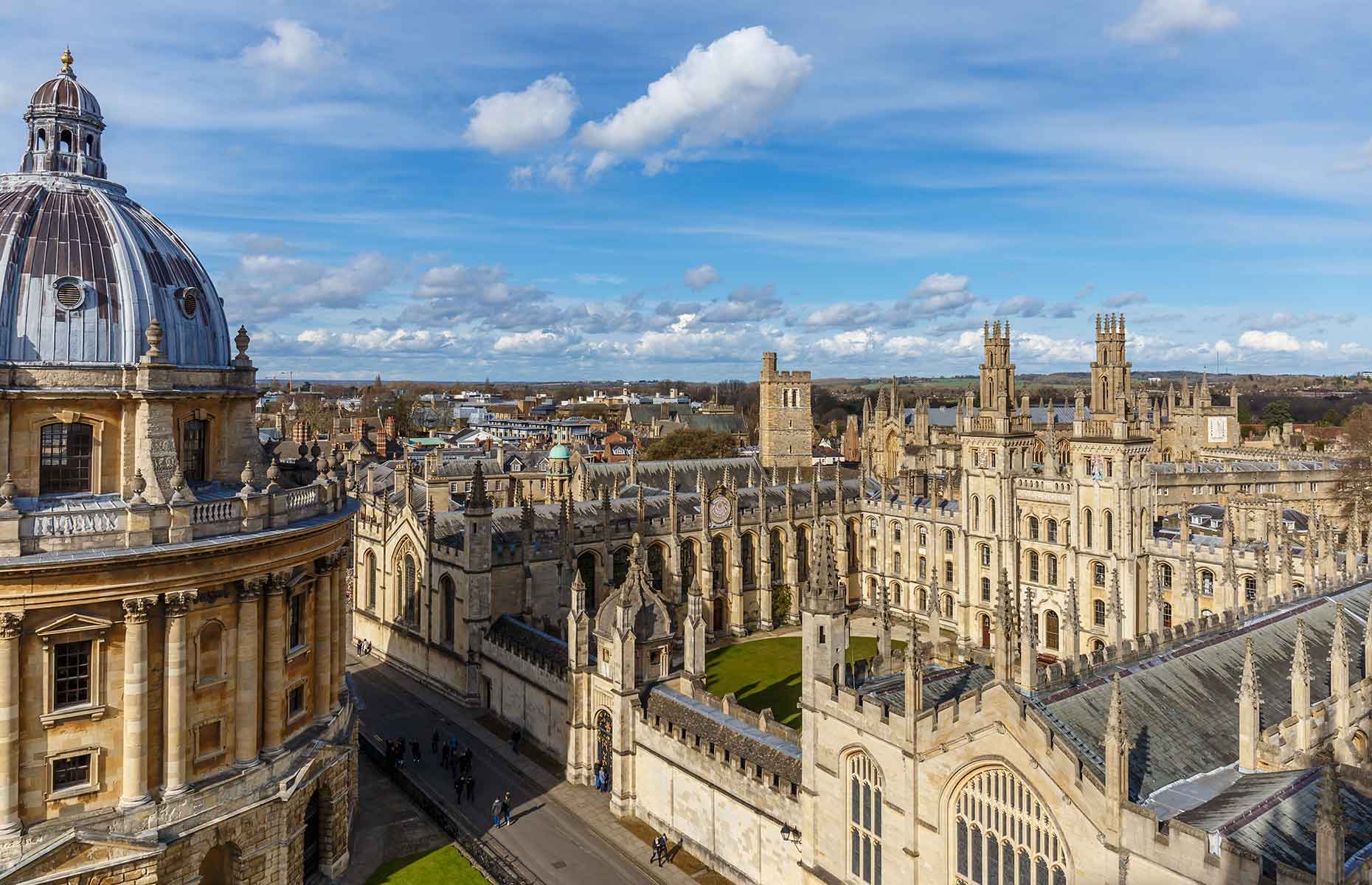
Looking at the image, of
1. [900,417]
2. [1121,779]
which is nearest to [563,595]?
[1121,779]

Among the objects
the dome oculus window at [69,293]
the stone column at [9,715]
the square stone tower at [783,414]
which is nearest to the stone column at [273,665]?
the stone column at [9,715]

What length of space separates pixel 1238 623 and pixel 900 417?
205 feet

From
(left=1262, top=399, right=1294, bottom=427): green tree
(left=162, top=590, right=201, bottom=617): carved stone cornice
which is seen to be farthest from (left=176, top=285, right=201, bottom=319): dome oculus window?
(left=1262, top=399, right=1294, bottom=427): green tree

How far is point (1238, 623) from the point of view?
25.8m

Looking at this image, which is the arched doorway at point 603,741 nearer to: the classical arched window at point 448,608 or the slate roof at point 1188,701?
the classical arched window at point 448,608

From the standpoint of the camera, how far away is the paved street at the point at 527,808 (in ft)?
85.0

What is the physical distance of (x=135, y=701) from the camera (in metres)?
20.8

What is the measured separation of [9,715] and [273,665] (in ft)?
18.5

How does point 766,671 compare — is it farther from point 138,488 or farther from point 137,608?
point 138,488

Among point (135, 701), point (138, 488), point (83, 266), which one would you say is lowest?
point (135, 701)

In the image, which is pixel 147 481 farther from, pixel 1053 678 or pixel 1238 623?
pixel 1238 623

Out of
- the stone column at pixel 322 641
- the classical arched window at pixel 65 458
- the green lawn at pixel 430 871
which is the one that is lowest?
the green lawn at pixel 430 871

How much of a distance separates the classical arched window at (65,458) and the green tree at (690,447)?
78.1m

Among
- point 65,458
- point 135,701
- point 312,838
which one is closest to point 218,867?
point 312,838
